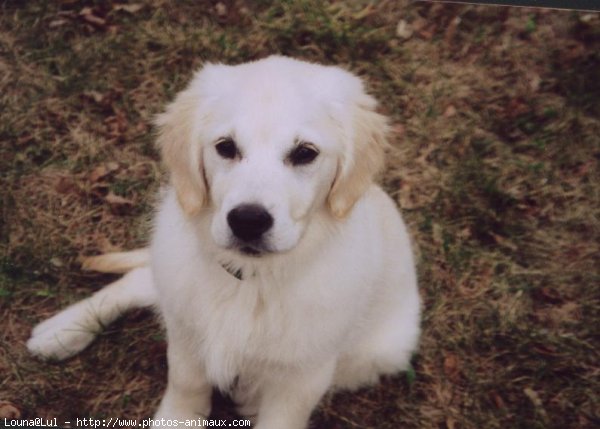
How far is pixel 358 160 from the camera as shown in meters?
1.97

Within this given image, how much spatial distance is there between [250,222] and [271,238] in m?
0.09

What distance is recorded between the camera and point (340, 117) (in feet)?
6.36

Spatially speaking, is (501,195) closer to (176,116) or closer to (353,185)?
(353,185)

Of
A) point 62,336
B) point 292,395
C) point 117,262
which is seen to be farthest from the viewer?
point 117,262

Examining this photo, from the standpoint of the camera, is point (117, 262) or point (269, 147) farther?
point (117, 262)

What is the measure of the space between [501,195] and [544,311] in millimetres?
660

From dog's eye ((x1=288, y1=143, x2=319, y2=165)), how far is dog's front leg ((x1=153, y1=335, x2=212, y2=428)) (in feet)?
2.81

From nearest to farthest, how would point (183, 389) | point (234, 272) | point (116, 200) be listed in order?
point (234, 272), point (183, 389), point (116, 200)

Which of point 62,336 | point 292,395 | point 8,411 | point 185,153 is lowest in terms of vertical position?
point 8,411

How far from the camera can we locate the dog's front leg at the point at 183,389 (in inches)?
89.4

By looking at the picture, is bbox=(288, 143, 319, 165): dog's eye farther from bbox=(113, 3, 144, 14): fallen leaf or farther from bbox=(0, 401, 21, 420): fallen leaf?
bbox=(113, 3, 144, 14): fallen leaf

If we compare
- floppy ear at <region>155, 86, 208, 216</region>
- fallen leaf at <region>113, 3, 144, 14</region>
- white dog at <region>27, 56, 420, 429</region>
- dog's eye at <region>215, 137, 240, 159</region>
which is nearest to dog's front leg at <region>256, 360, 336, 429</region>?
white dog at <region>27, 56, 420, 429</region>

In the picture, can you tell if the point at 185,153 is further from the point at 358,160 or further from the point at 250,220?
the point at 358,160

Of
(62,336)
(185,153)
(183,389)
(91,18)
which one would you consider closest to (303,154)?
(185,153)
